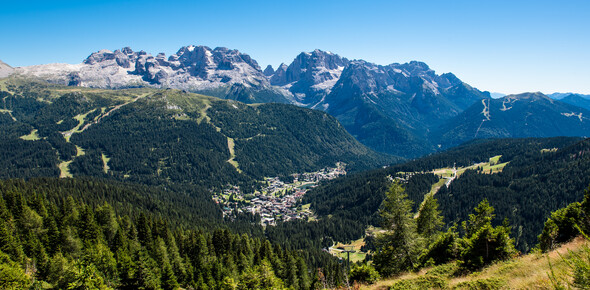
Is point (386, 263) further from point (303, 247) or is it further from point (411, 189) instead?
point (411, 189)

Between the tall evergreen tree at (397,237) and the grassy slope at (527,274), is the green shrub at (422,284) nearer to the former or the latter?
the grassy slope at (527,274)

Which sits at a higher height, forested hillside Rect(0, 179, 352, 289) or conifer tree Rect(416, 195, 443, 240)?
conifer tree Rect(416, 195, 443, 240)

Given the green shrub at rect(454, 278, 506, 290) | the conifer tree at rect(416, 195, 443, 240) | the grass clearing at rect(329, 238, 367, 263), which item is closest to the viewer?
the green shrub at rect(454, 278, 506, 290)

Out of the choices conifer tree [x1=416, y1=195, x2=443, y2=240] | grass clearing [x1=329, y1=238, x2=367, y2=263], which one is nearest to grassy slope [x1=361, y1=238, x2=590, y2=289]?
conifer tree [x1=416, y1=195, x2=443, y2=240]

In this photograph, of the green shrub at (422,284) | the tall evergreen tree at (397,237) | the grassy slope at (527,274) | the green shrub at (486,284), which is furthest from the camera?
→ the tall evergreen tree at (397,237)

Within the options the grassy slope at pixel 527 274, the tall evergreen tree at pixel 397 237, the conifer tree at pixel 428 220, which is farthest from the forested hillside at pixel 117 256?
the grassy slope at pixel 527 274

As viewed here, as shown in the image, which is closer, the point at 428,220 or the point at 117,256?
the point at 428,220

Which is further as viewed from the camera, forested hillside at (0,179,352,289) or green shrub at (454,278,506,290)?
forested hillside at (0,179,352,289)

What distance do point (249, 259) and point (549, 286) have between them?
83703 mm

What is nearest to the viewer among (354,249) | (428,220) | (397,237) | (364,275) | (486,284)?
(486,284)

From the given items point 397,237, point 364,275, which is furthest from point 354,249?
point 397,237

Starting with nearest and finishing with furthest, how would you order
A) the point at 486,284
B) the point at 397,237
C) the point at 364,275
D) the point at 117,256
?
the point at 486,284, the point at 364,275, the point at 397,237, the point at 117,256

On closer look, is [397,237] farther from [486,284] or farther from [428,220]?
[486,284]

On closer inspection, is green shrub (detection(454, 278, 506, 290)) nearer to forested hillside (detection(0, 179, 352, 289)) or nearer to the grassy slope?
the grassy slope
